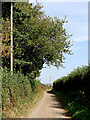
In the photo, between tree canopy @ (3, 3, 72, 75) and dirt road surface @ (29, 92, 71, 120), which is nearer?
dirt road surface @ (29, 92, 71, 120)

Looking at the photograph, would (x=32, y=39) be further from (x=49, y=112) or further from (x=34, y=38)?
(x=49, y=112)

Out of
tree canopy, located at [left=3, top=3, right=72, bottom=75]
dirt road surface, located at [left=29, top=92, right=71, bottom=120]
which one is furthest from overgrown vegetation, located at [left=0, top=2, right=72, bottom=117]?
dirt road surface, located at [left=29, top=92, right=71, bottom=120]

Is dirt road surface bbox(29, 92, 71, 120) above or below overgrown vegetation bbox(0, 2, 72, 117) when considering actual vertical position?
below

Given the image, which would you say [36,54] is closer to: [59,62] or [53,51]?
[53,51]

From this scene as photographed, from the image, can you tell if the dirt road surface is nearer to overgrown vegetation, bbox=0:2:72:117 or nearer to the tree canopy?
overgrown vegetation, bbox=0:2:72:117

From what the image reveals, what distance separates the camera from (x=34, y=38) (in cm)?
2306

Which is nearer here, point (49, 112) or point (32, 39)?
point (49, 112)

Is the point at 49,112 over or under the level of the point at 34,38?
under

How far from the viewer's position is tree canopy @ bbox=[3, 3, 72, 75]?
22656 mm

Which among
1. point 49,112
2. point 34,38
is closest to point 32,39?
point 34,38

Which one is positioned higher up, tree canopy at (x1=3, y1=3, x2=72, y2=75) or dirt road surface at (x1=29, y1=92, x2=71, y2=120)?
tree canopy at (x1=3, y1=3, x2=72, y2=75)

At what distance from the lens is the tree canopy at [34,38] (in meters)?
22.7

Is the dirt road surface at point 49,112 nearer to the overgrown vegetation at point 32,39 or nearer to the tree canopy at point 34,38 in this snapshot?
the overgrown vegetation at point 32,39

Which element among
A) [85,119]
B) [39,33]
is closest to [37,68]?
[39,33]
